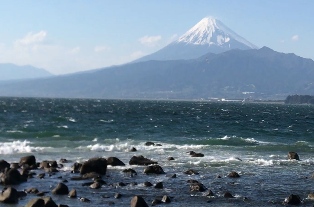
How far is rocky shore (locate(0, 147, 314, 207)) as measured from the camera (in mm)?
26672

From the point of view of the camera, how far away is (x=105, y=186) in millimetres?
30938

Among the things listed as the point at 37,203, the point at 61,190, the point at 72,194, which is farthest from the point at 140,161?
the point at 37,203

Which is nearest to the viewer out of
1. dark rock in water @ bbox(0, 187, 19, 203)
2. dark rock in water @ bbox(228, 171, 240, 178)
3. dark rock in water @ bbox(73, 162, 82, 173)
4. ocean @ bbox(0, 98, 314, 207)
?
dark rock in water @ bbox(0, 187, 19, 203)

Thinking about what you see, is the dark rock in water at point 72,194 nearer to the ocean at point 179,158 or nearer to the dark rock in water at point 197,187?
the ocean at point 179,158

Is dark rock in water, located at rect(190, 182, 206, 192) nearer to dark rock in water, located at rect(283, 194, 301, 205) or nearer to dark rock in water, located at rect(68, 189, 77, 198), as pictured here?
dark rock in water, located at rect(283, 194, 301, 205)

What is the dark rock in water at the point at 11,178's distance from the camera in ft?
103

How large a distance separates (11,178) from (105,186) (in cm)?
640

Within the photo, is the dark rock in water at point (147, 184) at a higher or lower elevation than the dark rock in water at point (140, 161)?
lower

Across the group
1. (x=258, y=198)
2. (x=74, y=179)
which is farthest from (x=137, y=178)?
(x=258, y=198)

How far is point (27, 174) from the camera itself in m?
33.9

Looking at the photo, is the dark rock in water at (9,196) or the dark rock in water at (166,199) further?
the dark rock in water at (166,199)

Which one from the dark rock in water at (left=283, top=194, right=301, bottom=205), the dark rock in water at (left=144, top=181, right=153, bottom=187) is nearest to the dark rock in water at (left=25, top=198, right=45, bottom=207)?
the dark rock in water at (left=144, top=181, right=153, bottom=187)

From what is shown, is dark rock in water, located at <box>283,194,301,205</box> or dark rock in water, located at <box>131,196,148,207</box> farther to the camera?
dark rock in water, located at <box>283,194,301,205</box>

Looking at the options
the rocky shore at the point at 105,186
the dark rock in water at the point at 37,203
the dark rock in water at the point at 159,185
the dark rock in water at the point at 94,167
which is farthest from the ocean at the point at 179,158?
the dark rock in water at the point at 37,203
